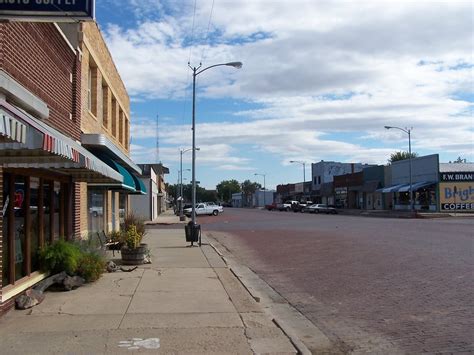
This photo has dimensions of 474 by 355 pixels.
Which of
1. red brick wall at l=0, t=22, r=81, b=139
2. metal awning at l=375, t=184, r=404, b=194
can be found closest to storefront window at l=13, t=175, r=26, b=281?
red brick wall at l=0, t=22, r=81, b=139

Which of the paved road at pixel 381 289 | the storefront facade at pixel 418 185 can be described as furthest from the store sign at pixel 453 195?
the paved road at pixel 381 289

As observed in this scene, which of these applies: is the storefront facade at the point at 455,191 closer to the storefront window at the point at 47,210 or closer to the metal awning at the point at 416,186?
the metal awning at the point at 416,186

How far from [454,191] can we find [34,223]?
55.1m

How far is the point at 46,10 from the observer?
19.7ft

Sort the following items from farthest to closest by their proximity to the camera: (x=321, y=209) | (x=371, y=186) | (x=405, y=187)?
(x=371, y=186) < (x=321, y=209) < (x=405, y=187)

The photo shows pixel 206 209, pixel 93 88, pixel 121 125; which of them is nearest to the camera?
pixel 93 88

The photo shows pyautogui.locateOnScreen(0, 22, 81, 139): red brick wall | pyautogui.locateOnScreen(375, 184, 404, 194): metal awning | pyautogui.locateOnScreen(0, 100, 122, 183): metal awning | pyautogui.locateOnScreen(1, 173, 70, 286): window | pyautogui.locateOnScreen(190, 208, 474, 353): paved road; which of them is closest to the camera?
pyautogui.locateOnScreen(0, 100, 122, 183): metal awning

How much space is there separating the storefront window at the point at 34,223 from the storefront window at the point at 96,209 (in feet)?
23.3

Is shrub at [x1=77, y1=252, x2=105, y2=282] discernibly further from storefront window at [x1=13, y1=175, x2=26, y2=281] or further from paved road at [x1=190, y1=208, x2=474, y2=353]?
paved road at [x1=190, y1=208, x2=474, y2=353]

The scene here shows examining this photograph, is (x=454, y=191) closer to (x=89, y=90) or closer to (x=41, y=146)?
(x=89, y=90)

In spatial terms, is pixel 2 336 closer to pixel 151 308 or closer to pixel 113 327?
pixel 113 327

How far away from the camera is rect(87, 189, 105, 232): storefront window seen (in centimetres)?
1795

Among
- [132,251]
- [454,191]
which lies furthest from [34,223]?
[454,191]

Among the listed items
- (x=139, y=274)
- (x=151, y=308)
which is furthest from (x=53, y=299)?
(x=139, y=274)
